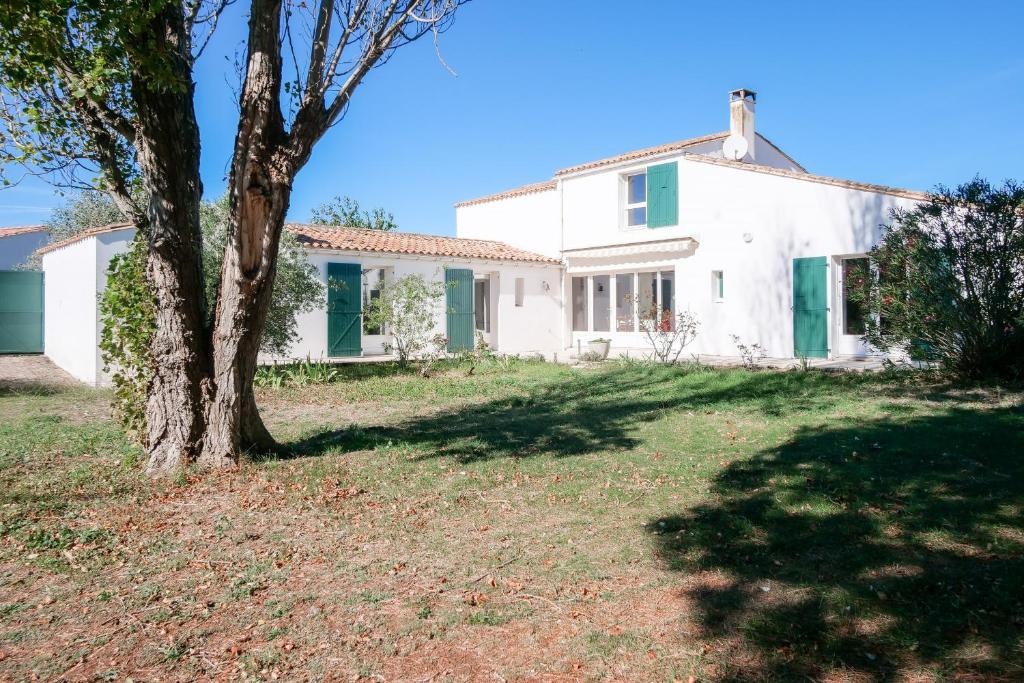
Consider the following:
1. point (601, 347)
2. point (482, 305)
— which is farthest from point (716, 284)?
point (482, 305)

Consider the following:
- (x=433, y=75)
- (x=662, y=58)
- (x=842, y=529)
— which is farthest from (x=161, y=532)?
(x=662, y=58)

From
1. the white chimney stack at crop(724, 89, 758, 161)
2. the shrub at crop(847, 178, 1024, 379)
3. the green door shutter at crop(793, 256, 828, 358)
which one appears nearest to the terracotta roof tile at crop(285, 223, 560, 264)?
the white chimney stack at crop(724, 89, 758, 161)

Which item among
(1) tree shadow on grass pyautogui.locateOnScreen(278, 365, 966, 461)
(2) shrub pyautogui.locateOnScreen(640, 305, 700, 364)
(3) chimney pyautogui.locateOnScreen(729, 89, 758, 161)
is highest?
(3) chimney pyautogui.locateOnScreen(729, 89, 758, 161)

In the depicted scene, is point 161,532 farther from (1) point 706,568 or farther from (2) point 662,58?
(2) point 662,58

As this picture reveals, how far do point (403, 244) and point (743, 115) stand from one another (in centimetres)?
967

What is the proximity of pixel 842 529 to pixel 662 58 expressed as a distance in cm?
1291

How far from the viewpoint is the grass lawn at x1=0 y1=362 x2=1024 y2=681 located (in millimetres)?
3172

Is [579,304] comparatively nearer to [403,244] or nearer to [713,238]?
[713,238]

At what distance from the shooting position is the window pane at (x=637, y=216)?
19.1m

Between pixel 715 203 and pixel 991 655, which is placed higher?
pixel 715 203

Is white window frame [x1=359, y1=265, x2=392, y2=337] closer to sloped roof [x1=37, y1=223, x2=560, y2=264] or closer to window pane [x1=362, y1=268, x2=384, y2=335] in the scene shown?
window pane [x1=362, y1=268, x2=384, y2=335]

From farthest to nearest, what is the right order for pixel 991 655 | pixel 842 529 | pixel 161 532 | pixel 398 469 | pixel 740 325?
pixel 740 325, pixel 398 469, pixel 161 532, pixel 842 529, pixel 991 655

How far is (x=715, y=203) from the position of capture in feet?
55.3

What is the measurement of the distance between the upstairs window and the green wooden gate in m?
16.3
